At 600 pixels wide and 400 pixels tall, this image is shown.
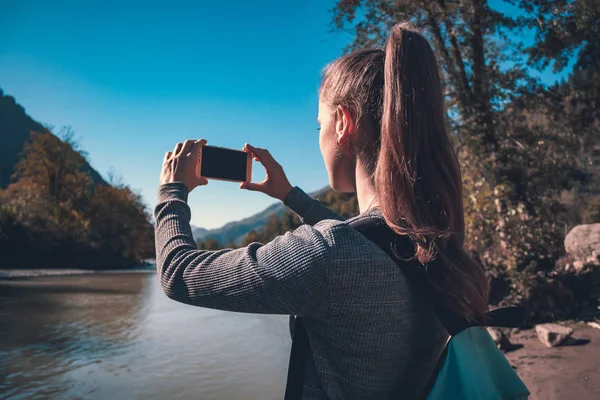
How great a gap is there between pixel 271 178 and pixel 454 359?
39.7 inches

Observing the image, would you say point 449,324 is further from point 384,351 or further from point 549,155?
point 549,155

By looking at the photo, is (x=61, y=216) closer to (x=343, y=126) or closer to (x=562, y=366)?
(x=562, y=366)

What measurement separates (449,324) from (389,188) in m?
0.34

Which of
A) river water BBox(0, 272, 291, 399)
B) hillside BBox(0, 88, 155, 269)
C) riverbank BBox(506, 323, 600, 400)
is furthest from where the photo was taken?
hillside BBox(0, 88, 155, 269)

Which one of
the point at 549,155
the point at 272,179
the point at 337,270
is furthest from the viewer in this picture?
the point at 549,155

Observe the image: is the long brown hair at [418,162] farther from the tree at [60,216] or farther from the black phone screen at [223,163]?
the tree at [60,216]

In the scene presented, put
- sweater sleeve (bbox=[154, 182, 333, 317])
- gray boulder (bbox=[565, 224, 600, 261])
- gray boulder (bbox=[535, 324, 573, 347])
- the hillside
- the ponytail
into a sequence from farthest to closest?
1. the hillside
2. gray boulder (bbox=[565, 224, 600, 261])
3. gray boulder (bbox=[535, 324, 573, 347])
4. the ponytail
5. sweater sleeve (bbox=[154, 182, 333, 317])

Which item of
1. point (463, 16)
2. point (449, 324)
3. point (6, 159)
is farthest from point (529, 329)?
point (6, 159)

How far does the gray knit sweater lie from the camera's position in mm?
861

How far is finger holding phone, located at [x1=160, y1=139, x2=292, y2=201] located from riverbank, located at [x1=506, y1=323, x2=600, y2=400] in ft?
10.6

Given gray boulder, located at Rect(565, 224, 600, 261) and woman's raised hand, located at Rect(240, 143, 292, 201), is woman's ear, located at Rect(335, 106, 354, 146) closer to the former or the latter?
woman's raised hand, located at Rect(240, 143, 292, 201)

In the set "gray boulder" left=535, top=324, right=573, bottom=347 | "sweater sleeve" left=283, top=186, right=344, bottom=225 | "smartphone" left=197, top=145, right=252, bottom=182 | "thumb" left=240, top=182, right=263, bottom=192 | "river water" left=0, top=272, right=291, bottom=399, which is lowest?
"river water" left=0, top=272, right=291, bottom=399

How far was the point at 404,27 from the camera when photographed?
114 cm

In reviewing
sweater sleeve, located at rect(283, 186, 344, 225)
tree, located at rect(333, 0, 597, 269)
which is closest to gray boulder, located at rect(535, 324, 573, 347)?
tree, located at rect(333, 0, 597, 269)
